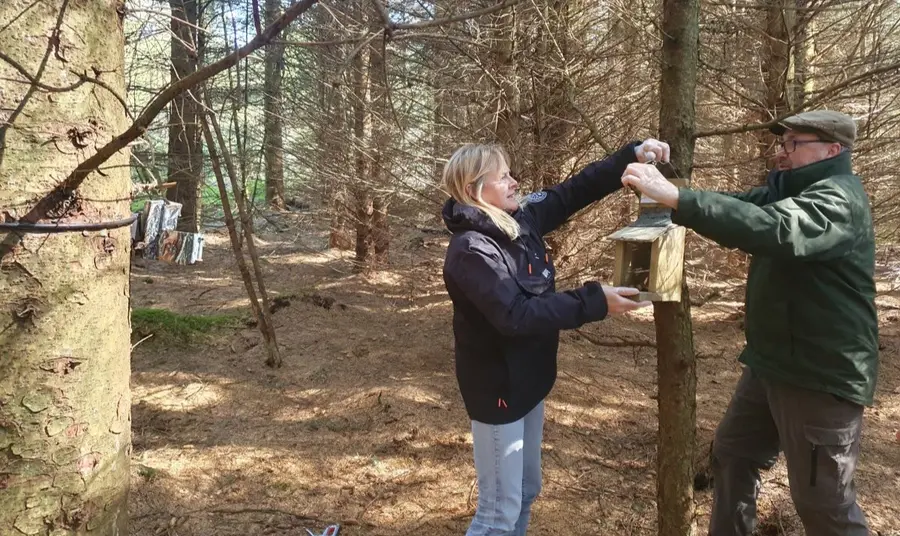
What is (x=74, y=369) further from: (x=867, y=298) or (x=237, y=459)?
(x=867, y=298)

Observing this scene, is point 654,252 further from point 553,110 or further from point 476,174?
point 553,110

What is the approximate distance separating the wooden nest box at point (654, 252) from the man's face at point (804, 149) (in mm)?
506

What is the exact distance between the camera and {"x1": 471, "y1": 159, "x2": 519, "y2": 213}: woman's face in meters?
2.29

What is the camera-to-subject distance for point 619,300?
2.03 metres

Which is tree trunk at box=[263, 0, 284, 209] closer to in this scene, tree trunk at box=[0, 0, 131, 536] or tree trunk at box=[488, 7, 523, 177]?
tree trunk at box=[488, 7, 523, 177]

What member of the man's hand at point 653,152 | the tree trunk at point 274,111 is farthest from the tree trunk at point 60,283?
the tree trunk at point 274,111

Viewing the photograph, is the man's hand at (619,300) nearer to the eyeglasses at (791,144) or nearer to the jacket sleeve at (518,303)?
the jacket sleeve at (518,303)

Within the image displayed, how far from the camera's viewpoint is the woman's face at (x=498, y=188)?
229 cm

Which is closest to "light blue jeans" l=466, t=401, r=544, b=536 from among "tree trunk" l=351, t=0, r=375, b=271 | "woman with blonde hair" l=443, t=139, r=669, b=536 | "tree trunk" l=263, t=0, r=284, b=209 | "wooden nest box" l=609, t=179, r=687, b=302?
"woman with blonde hair" l=443, t=139, r=669, b=536

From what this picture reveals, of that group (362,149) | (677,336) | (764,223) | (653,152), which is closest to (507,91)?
(362,149)

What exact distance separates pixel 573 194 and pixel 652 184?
2.48 ft

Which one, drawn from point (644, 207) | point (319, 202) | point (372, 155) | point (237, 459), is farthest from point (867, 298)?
point (319, 202)

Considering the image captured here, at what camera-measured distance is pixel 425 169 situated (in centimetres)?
613

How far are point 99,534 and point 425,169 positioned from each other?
4.64 metres
